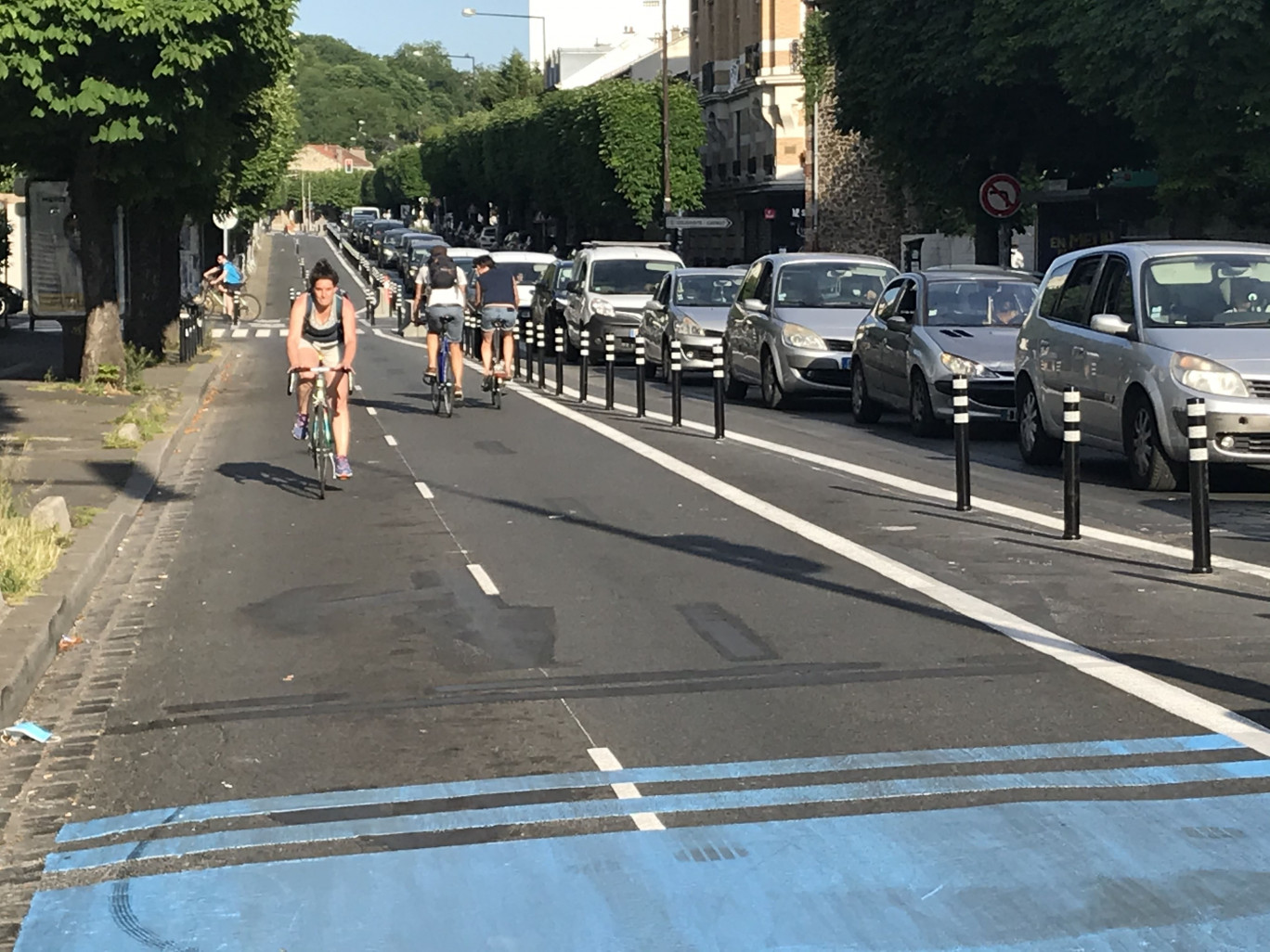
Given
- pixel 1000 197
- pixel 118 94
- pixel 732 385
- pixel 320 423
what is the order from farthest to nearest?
pixel 1000 197 < pixel 732 385 < pixel 118 94 < pixel 320 423

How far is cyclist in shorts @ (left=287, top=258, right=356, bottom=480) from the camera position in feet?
47.7

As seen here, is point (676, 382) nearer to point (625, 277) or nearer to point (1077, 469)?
point (1077, 469)

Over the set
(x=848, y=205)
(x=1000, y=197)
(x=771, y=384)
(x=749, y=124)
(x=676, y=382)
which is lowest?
(x=771, y=384)

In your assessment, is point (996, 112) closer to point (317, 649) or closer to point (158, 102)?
point (158, 102)

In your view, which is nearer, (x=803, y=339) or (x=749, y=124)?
(x=803, y=339)

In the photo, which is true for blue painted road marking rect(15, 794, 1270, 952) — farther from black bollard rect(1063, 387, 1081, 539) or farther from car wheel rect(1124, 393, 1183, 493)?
car wheel rect(1124, 393, 1183, 493)

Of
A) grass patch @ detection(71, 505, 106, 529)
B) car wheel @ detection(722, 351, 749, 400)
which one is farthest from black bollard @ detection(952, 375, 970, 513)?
car wheel @ detection(722, 351, 749, 400)

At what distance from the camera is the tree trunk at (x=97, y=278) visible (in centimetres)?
2372

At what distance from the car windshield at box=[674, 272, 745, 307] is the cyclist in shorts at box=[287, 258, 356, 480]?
508 inches

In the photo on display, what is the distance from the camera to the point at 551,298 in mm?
35906

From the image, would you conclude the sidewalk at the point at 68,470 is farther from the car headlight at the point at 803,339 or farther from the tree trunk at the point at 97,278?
the car headlight at the point at 803,339

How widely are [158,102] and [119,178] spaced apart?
2.90 metres

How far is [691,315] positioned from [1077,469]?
50.8 ft

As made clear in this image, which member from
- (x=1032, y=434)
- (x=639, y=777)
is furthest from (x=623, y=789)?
(x=1032, y=434)
